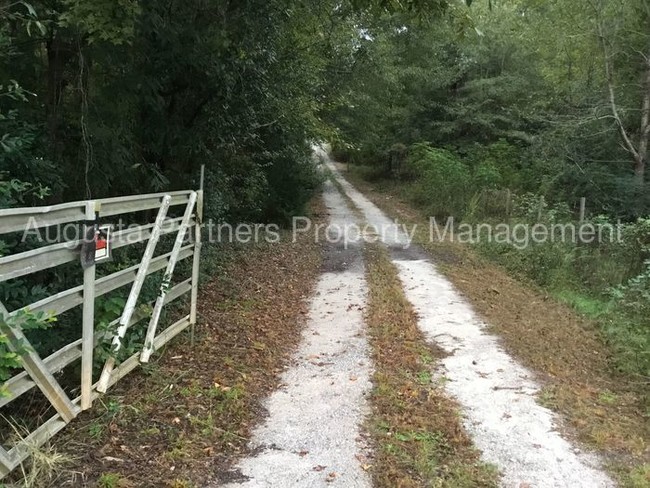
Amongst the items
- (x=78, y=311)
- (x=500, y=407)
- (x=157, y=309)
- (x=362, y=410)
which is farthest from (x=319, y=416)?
(x=78, y=311)

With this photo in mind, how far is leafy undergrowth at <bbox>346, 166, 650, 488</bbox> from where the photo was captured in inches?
160

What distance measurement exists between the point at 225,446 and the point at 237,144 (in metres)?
7.48

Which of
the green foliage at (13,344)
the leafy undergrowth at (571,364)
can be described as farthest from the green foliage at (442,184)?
the green foliage at (13,344)

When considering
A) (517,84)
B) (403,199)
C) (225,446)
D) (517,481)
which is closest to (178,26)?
(225,446)

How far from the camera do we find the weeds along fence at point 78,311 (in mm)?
2873

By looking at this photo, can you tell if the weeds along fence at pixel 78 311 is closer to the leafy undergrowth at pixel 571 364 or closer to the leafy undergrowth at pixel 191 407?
the leafy undergrowth at pixel 191 407

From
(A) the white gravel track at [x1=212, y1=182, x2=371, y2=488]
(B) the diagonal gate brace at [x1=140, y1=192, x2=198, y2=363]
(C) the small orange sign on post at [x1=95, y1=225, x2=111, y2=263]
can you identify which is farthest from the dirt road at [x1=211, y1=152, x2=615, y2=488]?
(C) the small orange sign on post at [x1=95, y1=225, x2=111, y2=263]

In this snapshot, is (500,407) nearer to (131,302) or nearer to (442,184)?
(131,302)

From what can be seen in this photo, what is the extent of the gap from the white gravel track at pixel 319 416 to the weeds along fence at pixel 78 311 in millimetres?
1172

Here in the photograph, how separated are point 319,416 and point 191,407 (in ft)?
3.38

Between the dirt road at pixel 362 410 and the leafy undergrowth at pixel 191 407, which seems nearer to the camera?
the leafy undergrowth at pixel 191 407

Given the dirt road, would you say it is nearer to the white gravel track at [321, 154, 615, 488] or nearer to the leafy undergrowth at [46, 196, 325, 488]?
the white gravel track at [321, 154, 615, 488]

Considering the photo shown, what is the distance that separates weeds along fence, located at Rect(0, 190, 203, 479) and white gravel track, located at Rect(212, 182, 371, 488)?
1172 millimetres

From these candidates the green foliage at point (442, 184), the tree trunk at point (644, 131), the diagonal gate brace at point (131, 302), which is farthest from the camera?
the green foliage at point (442, 184)
